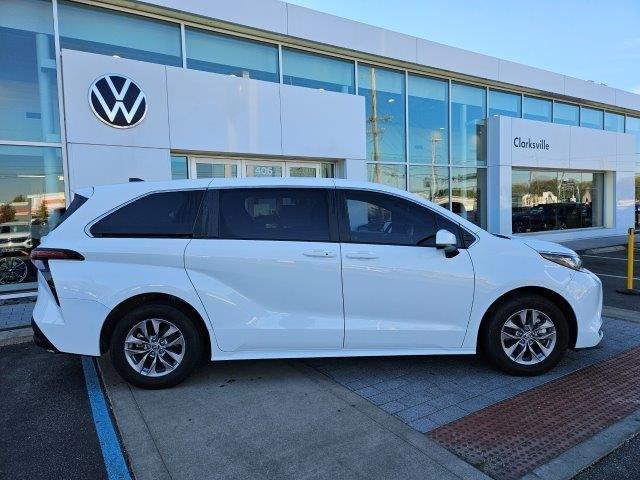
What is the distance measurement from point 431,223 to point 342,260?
36.2 inches

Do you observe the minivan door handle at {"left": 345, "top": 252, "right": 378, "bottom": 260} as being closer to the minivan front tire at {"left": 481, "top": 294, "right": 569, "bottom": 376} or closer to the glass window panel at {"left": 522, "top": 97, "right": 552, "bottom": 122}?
the minivan front tire at {"left": 481, "top": 294, "right": 569, "bottom": 376}

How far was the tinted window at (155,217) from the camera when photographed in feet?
13.2

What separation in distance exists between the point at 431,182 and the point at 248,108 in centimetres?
634

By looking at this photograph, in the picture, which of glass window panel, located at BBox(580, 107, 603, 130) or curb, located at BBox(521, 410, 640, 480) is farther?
glass window panel, located at BBox(580, 107, 603, 130)

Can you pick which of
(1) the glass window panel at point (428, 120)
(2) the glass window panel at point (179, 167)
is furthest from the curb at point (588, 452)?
(1) the glass window panel at point (428, 120)

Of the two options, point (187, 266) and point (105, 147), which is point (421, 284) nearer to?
point (187, 266)

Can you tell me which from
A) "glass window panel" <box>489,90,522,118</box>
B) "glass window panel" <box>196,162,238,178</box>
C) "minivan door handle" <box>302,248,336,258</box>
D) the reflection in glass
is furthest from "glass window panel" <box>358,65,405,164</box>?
"minivan door handle" <box>302,248,336,258</box>

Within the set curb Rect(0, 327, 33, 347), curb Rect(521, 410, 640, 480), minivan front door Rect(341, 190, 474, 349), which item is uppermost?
Answer: minivan front door Rect(341, 190, 474, 349)

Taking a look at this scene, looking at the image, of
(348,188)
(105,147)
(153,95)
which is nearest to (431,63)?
(153,95)

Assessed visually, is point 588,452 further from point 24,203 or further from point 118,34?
point 118,34

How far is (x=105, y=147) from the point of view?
811 cm

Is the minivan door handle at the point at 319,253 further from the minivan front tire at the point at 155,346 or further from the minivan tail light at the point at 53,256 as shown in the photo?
the minivan tail light at the point at 53,256

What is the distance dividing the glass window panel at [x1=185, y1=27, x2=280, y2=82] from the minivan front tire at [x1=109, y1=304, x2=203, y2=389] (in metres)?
7.20

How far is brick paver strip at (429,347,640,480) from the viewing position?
294 centimetres
